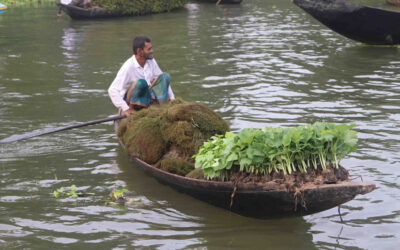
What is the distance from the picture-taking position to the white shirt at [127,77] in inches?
313

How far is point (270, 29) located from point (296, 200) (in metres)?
13.6

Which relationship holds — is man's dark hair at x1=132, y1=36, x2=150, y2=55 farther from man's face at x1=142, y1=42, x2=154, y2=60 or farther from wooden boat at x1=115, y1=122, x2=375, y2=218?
wooden boat at x1=115, y1=122, x2=375, y2=218

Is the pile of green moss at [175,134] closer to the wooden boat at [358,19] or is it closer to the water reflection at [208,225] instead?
the water reflection at [208,225]

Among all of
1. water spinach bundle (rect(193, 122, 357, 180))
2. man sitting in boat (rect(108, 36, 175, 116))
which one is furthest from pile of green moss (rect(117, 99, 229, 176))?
water spinach bundle (rect(193, 122, 357, 180))

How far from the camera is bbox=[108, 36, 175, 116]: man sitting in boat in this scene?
313 inches

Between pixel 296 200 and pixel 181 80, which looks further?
pixel 181 80

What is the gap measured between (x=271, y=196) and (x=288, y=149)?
0.44 metres

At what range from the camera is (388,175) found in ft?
22.4

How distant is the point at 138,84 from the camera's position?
25.9ft

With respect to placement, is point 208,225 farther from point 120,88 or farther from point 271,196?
point 120,88

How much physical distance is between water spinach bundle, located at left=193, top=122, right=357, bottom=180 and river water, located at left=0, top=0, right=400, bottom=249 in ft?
2.28

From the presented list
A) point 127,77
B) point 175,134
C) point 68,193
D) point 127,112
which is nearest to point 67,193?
point 68,193

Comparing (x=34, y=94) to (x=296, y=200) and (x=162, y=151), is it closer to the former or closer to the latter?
(x=162, y=151)

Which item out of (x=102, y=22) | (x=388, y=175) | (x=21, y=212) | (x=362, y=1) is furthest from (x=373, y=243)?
(x=362, y=1)
